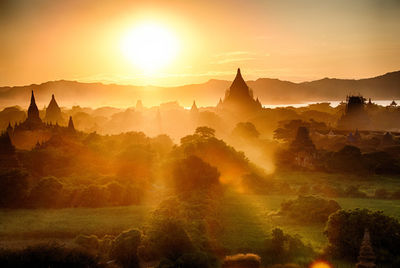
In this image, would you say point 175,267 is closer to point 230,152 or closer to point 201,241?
point 201,241

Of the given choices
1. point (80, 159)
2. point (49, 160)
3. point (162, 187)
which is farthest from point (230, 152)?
point (49, 160)

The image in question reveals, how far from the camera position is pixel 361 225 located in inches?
677

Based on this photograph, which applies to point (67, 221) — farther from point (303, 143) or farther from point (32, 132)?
point (32, 132)

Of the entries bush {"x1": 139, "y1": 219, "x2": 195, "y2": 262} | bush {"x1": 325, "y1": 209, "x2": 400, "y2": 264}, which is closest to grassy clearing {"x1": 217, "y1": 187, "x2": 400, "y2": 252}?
bush {"x1": 325, "y1": 209, "x2": 400, "y2": 264}

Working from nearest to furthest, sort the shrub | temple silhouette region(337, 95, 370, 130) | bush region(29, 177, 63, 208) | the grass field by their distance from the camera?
1. the shrub
2. the grass field
3. bush region(29, 177, 63, 208)
4. temple silhouette region(337, 95, 370, 130)

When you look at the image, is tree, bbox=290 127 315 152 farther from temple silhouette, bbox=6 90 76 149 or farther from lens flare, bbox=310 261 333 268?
temple silhouette, bbox=6 90 76 149

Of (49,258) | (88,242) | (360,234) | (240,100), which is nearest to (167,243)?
(88,242)

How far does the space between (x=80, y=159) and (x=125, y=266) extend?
23.5 meters

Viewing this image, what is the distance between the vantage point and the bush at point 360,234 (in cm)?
1644

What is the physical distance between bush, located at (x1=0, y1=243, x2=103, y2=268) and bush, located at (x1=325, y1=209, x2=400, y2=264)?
10.1 metres

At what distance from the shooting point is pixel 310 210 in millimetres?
Result: 22906

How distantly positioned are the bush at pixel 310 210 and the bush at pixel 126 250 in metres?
10.3

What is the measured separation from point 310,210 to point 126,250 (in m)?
11.4

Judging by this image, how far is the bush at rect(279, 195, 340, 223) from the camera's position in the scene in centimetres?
2272
